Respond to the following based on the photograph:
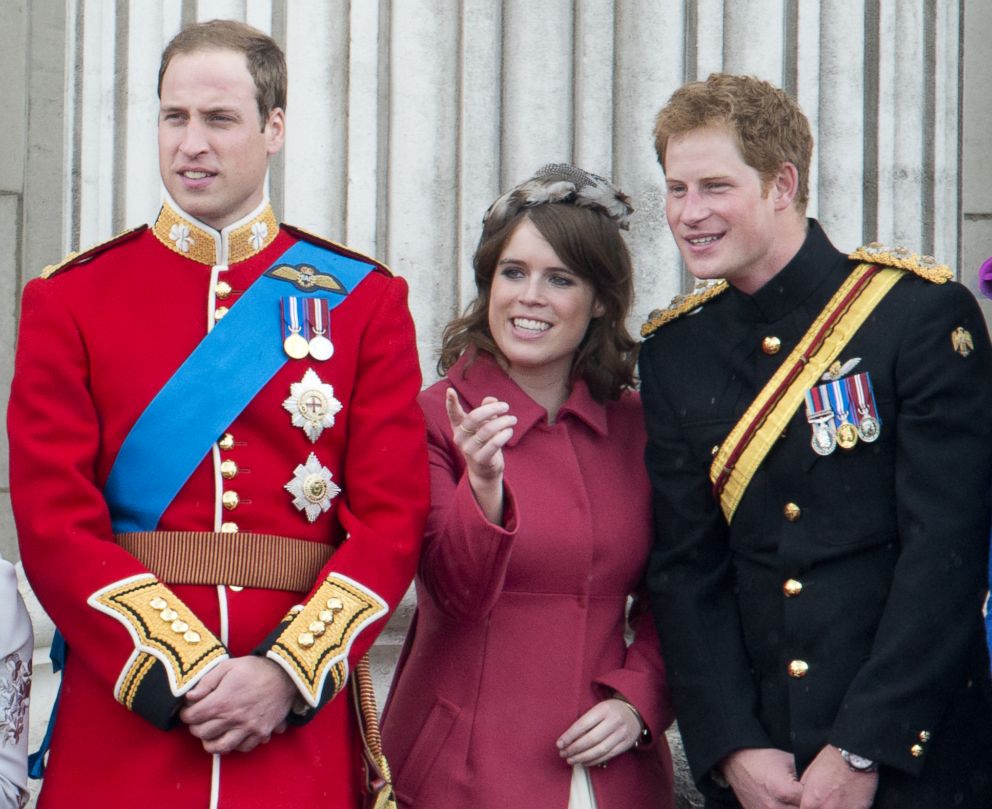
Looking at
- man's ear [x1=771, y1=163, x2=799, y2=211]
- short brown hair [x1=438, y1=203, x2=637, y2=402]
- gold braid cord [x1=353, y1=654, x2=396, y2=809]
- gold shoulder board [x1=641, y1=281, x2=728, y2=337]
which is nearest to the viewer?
gold braid cord [x1=353, y1=654, x2=396, y2=809]

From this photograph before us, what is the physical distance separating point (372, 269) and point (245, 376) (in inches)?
16.2

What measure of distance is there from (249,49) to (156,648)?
1169mm

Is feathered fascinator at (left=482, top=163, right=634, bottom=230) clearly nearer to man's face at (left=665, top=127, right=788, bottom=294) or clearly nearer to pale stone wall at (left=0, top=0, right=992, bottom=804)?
man's face at (left=665, top=127, right=788, bottom=294)

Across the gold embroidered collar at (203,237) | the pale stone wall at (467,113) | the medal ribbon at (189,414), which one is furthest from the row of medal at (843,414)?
the pale stone wall at (467,113)

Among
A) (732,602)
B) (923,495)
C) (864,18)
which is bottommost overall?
(732,602)

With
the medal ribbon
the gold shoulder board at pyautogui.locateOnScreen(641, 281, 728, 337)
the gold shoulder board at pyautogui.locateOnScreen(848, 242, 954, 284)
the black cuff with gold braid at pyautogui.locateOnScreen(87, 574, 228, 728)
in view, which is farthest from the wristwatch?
the medal ribbon

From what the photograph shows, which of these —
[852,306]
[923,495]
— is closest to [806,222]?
[852,306]

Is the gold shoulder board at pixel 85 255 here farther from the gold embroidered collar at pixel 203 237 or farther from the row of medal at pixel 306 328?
the row of medal at pixel 306 328

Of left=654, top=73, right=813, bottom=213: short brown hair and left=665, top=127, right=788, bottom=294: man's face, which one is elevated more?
left=654, top=73, right=813, bottom=213: short brown hair

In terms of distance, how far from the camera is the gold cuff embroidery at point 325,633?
10.4 ft

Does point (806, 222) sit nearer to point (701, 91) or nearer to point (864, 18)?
point (701, 91)

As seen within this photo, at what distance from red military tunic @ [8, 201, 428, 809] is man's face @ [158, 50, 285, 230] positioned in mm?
72

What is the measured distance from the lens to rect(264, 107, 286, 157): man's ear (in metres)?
3.50

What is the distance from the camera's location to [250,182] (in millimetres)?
3469
